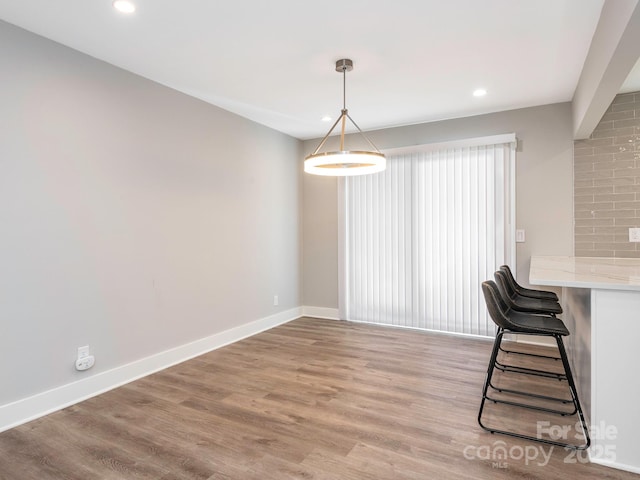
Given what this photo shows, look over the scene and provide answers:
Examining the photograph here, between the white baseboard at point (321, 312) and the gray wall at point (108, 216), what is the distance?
1139 mm

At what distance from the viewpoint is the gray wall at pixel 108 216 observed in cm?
241

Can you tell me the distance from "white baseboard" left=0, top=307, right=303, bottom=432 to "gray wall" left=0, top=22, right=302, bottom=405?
2.4 inches

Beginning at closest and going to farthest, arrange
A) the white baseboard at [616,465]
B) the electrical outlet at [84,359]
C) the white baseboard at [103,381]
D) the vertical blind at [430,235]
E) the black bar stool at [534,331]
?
the white baseboard at [616,465]
the black bar stool at [534,331]
the white baseboard at [103,381]
the electrical outlet at [84,359]
the vertical blind at [430,235]

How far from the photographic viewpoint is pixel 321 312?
5.30m

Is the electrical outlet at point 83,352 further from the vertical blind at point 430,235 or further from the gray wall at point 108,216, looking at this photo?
the vertical blind at point 430,235

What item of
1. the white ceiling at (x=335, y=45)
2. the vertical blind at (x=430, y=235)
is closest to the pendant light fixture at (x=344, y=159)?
the white ceiling at (x=335, y=45)

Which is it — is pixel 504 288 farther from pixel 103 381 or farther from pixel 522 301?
pixel 103 381

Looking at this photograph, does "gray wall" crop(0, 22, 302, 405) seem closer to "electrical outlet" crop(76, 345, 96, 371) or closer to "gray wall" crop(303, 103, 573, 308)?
"electrical outlet" crop(76, 345, 96, 371)

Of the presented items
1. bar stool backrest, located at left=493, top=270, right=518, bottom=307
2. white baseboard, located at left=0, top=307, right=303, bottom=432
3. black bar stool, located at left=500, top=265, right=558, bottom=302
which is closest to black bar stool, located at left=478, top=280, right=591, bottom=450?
bar stool backrest, located at left=493, top=270, right=518, bottom=307

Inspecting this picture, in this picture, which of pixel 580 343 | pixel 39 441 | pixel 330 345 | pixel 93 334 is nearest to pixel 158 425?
pixel 39 441

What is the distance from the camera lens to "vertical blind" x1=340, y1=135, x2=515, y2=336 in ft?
13.5

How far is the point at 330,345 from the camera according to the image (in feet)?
13.0

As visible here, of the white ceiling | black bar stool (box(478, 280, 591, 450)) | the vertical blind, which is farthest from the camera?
the vertical blind

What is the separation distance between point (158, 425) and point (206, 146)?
260cm
